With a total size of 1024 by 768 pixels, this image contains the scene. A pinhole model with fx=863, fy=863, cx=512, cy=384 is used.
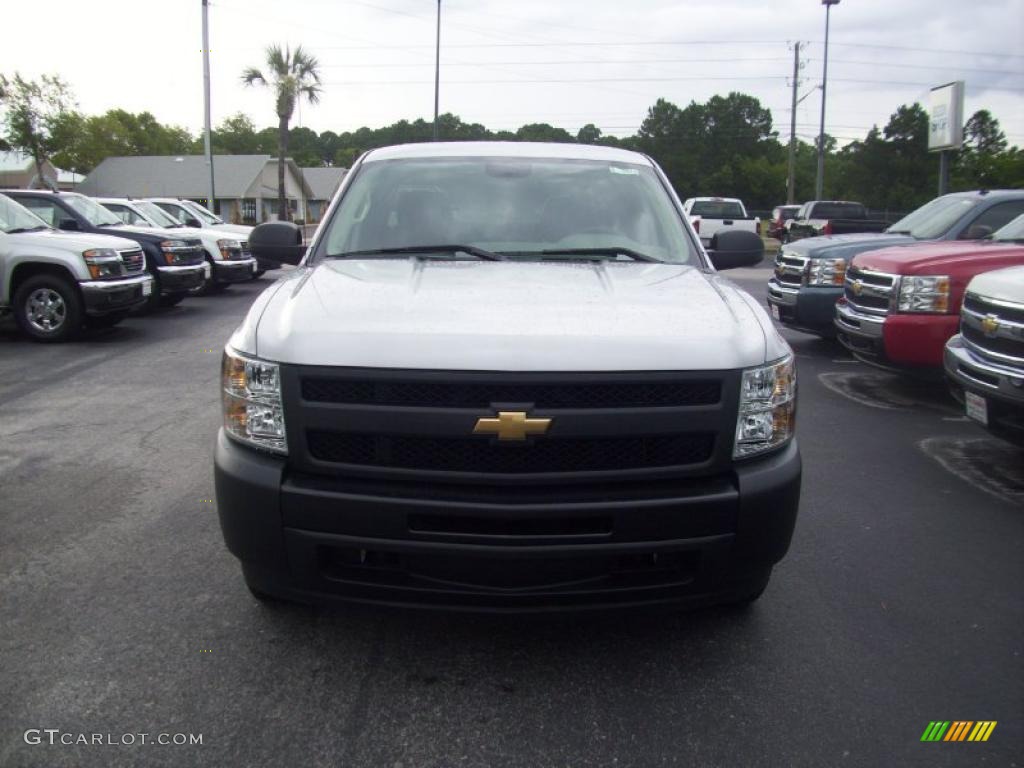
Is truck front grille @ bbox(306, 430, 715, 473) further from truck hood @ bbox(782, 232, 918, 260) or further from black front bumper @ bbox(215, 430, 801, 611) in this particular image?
truck hood @ bbox(782, 232, 918, 260)

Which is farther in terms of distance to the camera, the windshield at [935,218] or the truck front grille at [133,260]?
the truck front grille at [133,260]

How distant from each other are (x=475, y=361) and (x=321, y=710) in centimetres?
121

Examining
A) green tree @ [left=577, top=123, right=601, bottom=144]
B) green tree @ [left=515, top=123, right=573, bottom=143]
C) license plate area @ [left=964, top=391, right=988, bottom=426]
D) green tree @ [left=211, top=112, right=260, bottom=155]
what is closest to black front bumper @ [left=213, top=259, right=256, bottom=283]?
license plate area @ [left=964, top=391, right=988, bottom=426]

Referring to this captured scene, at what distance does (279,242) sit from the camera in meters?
4.37

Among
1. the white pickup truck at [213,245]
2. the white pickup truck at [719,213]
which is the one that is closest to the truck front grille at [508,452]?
the white pickup truck at [213,245]

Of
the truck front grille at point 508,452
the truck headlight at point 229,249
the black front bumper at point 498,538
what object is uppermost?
the truck headlight at point 229,249

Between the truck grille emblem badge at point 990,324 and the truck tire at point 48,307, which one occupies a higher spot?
the truck grille emblem badge at point 990,324

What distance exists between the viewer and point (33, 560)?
3871mm

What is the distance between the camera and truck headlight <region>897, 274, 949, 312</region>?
22.7ft

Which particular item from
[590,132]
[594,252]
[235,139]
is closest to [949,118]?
[594,252]

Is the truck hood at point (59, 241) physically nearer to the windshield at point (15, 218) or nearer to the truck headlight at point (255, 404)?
the windshield at point (15, 218)

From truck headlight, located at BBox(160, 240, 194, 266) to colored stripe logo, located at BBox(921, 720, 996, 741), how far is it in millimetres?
12822

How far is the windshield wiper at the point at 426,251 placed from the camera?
371cm

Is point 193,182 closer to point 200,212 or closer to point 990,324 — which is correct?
point 200,212
